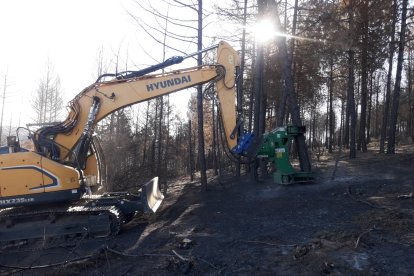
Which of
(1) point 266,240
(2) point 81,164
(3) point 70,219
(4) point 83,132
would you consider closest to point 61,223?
(3) point 70,219

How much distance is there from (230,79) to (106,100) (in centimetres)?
327

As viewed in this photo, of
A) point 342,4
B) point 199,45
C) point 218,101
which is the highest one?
point 342,4

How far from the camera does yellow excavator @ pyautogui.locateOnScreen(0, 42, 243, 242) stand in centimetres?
997

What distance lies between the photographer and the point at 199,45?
16.8m

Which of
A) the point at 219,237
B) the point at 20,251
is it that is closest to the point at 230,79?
the point at 219,237

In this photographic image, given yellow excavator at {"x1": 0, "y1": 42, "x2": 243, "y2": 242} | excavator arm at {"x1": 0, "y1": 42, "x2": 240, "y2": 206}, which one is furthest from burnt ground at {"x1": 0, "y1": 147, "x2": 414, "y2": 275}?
excavator arm at {"x1": 0, "y1": 42, "x2": 240, "y2": 206}

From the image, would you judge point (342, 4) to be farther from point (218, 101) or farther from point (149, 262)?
point (149, 262)

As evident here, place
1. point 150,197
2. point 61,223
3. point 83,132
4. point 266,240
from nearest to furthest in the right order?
1. point 266,240
2. point 61,223
3. point 83,132
4. point 150,197

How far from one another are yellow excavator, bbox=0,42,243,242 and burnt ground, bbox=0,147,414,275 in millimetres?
550

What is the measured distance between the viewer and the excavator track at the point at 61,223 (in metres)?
9.86

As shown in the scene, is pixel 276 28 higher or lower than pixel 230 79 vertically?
higher

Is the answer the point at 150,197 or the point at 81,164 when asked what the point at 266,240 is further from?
the point at 81,164

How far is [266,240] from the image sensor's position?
765cm

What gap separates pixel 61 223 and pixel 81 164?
158 centimetres
